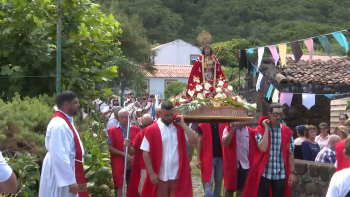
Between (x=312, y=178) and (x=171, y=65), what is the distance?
5587 centimetres

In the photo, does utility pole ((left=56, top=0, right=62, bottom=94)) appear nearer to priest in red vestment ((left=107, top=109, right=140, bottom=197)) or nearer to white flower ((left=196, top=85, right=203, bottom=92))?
priest in red vestment ((left=107, top=109, right=140, bottom=197))

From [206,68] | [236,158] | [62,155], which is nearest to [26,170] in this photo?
[62,155]

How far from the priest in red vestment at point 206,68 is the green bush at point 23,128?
261 cm

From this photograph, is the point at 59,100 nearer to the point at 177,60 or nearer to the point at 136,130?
the point at 136,130

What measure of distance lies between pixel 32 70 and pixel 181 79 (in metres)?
51.4

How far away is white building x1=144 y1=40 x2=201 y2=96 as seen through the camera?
202ft

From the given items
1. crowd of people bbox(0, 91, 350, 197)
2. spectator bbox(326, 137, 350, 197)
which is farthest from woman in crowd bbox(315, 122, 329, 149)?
spectator bbox(326, 137, 350, 197)

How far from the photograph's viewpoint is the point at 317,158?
30.9 ft

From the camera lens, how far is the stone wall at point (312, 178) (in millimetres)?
8547

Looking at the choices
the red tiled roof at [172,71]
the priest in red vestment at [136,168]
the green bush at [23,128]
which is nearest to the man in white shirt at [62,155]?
the green bush at [23,128]

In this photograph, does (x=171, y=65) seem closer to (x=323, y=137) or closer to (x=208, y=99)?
(x=323, y=137)

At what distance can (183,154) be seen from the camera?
24.2ft

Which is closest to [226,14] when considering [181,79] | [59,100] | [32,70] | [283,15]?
[283,15]

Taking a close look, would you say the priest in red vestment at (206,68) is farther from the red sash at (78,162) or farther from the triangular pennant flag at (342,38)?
the triangular pennant flag at (342,38)
